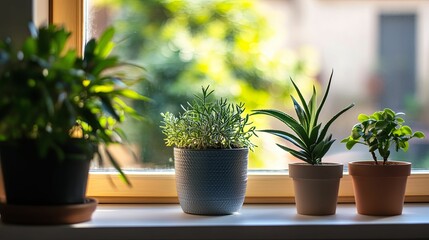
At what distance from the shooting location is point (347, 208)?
172 centimetres

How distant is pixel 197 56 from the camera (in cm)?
178

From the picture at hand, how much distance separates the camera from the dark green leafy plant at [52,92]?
130 cm

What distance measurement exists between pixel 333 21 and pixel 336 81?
0.16 meters

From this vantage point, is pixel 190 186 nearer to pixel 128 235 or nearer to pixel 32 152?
pixel 128 235

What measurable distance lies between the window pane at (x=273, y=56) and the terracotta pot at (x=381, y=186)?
0.21 m

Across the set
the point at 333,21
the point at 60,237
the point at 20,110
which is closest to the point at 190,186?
the point at 60,237

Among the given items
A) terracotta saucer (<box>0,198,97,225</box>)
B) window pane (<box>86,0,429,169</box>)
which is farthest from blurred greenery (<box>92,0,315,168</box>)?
terracotta saucer (<box>0,198,97,225</box>)

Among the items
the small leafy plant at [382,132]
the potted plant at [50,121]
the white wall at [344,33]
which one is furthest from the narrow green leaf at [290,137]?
the potted plant at [50,121]

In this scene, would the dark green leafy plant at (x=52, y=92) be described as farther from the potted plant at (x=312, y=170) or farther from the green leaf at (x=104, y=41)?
the potted plant at (x=312, y=170)

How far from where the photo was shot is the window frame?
1725 mm

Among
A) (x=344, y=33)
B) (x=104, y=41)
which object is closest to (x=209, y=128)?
(x=104, y=41)

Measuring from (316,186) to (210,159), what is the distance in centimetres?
26

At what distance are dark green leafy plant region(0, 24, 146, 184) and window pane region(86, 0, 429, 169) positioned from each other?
0.35 metres

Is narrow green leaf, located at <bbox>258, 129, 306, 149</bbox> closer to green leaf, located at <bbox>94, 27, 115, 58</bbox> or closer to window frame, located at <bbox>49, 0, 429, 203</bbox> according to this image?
window frame, located at <bbox>49, 0, 429, 203</bbox>
